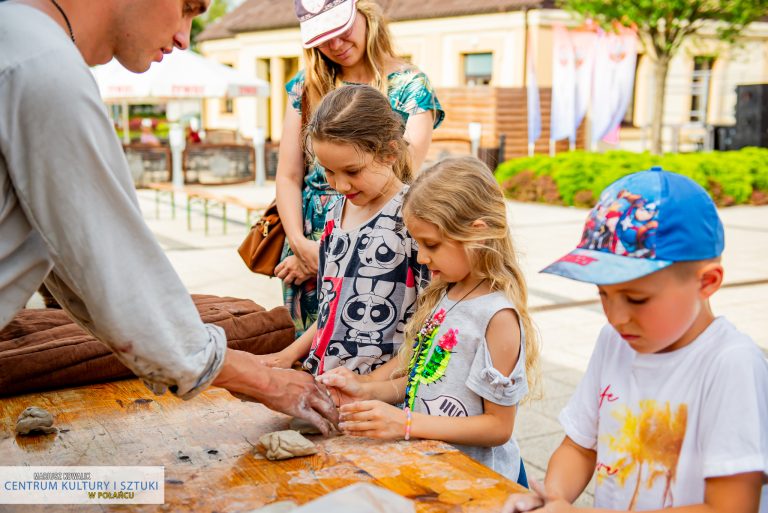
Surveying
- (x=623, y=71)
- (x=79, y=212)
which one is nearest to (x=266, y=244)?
(x=79, y=212)

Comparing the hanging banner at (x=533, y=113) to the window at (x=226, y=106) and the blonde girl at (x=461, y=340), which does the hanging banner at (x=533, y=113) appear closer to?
the window at (x=226, y=106)

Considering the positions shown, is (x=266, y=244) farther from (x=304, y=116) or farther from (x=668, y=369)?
(x=668, y=369)

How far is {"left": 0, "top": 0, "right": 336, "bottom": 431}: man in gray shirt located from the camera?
1.26 meters

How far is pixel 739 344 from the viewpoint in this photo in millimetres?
1422

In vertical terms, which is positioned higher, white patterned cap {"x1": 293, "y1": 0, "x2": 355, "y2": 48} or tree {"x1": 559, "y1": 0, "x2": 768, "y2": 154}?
tree {"x1": 559, "y1": 0, "x2": 768, "y2": 154}

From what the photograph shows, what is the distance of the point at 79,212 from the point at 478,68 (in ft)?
68.5

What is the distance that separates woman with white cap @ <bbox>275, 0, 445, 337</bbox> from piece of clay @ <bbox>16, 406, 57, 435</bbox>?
105 cm

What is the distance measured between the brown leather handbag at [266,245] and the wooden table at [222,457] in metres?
0.93

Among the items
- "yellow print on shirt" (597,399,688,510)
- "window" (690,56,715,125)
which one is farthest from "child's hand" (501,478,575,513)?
"window" (690,56,715,125)

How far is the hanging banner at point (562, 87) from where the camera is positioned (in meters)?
18.1

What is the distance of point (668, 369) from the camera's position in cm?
150

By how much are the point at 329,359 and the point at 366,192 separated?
0.45m

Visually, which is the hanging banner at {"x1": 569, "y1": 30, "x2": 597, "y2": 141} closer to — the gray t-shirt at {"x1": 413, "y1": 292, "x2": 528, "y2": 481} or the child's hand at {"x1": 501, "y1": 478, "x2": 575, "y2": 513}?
the gray t-shirt at {"x1": 413, "y1": 292, "x2": 528, "y2": 481}

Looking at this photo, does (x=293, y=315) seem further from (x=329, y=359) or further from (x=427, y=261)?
(x=427, y=261)
